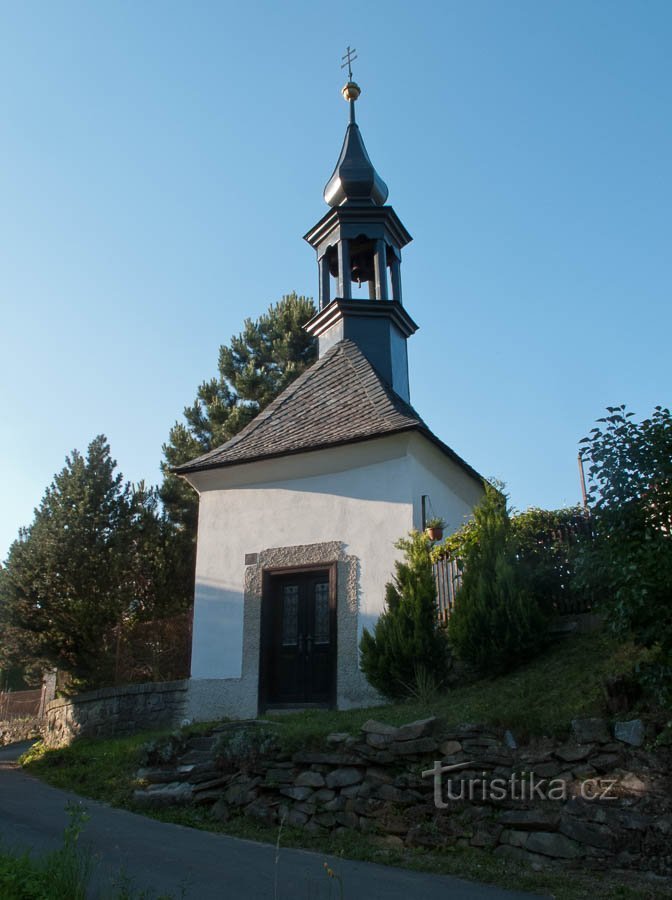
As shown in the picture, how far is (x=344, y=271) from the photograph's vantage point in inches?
659

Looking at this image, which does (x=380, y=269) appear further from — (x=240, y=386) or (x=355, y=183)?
(x=240, y=386)

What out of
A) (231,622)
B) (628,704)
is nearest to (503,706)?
(628,704)

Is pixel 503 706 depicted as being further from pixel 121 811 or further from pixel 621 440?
pixel 121 811

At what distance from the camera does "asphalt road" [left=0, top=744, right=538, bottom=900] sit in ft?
18.1

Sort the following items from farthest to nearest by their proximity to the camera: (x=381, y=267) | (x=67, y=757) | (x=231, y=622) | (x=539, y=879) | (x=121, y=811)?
(x=381, y=267) < (x=231, y=622) < (x=67, y=757) < (x=121, y=811) < (x=539, y=879)

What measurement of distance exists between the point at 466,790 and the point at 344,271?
11962 mm

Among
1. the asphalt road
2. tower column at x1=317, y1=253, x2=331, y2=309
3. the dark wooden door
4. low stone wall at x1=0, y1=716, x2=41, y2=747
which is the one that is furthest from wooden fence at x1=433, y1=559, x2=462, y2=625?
low stone wall at x1=0, y1=716, x2=41, y2=747

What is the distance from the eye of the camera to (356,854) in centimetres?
674

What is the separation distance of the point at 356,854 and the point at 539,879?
160 cm

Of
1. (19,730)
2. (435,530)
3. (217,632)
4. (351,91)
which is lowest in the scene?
(19,730)

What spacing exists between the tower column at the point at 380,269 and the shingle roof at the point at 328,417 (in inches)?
53.0

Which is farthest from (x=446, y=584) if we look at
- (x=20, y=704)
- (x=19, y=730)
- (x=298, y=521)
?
(x=20, y=704)

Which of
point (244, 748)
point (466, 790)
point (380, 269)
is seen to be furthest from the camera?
point (380, 269)
